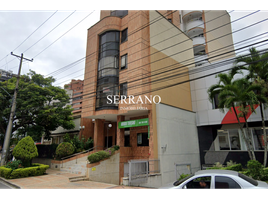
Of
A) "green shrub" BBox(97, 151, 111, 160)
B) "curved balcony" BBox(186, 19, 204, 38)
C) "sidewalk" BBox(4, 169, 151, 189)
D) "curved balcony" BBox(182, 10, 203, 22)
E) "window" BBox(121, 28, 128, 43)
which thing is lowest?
"sidewalk" BBox(4, 169, 151, 189)

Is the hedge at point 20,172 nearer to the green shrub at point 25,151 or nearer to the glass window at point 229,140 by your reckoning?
the green shrub at point 25,151

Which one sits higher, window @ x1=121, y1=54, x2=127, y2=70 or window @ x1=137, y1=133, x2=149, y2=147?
window @ x1=121, y1=54, x2=127, y2=70

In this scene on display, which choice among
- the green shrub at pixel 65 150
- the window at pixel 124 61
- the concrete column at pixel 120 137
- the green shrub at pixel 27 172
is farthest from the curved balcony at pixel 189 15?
the green shrub at pixel 27 172

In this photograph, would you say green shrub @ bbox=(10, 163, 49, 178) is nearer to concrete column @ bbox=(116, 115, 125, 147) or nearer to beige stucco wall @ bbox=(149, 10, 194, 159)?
concrete column @ bbox=(116, 115, 125, 147)

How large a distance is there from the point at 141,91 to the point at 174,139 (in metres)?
5.55

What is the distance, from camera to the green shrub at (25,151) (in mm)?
14266

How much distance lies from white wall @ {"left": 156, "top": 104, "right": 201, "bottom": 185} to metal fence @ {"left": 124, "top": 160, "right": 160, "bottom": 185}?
719mm

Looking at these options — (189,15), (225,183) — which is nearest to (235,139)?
(225,183)

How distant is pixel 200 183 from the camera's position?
5.54m

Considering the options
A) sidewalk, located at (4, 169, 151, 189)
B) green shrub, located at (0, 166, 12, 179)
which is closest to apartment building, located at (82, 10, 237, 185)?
sidewalk, located at (4, 169, 151, 189)

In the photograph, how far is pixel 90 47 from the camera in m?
21.3

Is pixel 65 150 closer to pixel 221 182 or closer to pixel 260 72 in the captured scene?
pixel 221 182

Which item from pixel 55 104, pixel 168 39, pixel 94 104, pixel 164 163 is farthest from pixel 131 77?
pixel 55 104

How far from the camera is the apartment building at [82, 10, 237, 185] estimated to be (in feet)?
51.9
